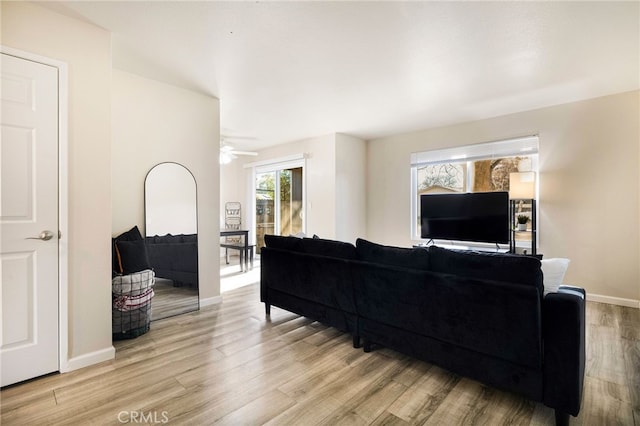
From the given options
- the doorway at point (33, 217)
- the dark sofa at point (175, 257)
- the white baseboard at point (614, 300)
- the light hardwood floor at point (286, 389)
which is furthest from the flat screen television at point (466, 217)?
the doorway at point (33, 217)

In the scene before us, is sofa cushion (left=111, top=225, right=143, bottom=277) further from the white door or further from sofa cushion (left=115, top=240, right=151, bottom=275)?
the white door

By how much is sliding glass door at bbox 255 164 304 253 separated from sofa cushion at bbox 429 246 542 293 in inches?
172

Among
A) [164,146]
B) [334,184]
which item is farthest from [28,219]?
[334,184]

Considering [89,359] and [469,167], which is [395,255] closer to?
[89,359]

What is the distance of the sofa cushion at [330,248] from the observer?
99.3 inches

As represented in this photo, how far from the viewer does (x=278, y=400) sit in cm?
180

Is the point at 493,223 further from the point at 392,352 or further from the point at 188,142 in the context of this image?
the point at 188,142

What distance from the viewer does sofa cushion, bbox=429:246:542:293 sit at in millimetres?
1683

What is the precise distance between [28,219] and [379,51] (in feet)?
9.75

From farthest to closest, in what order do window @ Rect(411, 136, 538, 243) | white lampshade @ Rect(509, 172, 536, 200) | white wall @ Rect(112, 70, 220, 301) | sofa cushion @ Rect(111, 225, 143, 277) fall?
window @ Rect(411, 136, 538, 243)
white lampshade @ Rect(509, 172, 536, 200)
white wall @ Rect(112, 70, 220, 301)
sofa cushion @ Rect(111, 225, 143, 277)

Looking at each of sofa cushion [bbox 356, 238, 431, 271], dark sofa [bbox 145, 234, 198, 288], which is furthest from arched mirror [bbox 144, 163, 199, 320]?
sofa cushion [bbox 356, 238, 431, 271]

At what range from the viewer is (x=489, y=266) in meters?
1.83

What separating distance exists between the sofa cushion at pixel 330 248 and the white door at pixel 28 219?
1911 mm

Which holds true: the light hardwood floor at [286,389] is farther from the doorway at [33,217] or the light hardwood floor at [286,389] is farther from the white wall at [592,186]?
the white wall at [592,186]
